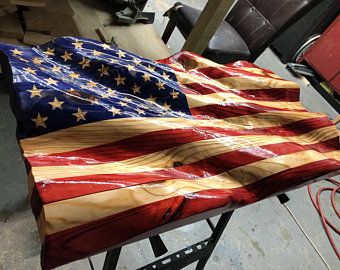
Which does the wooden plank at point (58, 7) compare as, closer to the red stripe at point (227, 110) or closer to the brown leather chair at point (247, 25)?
the brown leather chair at point (247, 25)

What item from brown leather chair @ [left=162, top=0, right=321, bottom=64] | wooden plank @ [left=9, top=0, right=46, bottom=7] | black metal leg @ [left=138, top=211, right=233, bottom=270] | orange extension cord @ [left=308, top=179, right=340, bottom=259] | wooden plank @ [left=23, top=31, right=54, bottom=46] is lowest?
orange extension cord @ [left=308, top=179, right=340, bottom=259]

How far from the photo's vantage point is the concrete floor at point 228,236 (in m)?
1.56

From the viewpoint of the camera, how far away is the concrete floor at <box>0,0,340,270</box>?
1.56 metres

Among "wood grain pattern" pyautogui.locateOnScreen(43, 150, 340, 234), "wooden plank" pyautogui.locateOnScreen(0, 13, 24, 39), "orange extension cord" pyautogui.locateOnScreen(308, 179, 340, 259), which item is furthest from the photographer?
"orange extension cord" pyautogui.locateOnScreen(308, 179, 340, 259)

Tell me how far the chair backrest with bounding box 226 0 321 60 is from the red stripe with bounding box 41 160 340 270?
6.09 ft

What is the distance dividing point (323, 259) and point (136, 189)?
190cm

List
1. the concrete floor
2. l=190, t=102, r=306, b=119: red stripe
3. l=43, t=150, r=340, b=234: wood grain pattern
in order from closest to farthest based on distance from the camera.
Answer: l=43, t=150, r=340, b=234: wood grain pattern
l=190, t=102, r=306, b=119: red stripe
the concrete floor

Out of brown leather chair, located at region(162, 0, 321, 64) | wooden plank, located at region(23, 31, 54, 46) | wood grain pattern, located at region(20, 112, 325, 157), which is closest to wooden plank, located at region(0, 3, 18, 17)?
wooden plank, located at region(23, 31, 54, 46)

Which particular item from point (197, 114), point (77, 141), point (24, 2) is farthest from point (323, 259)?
point (24, 2)

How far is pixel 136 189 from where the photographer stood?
2.42ft

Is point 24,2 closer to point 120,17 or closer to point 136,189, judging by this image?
point 120,17

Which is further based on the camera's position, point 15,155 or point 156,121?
point 15,155

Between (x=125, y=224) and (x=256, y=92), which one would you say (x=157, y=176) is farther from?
(x=256, y=92)

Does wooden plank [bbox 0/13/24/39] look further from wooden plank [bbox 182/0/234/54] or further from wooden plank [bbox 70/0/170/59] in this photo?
wooden plank [bbox 182/0/234/54]
